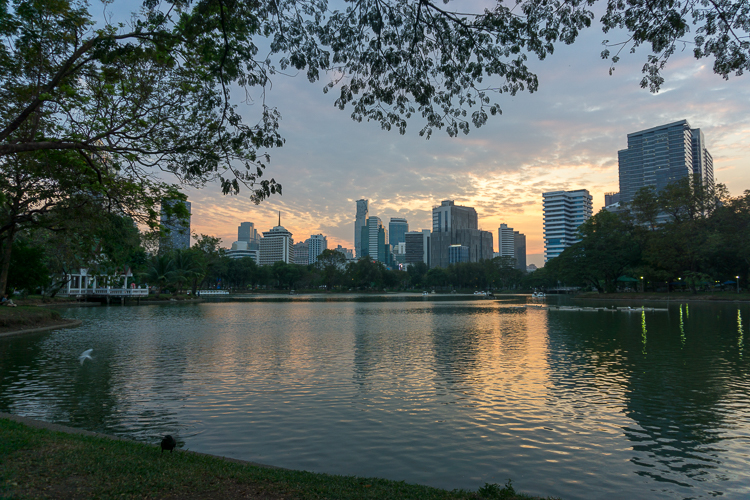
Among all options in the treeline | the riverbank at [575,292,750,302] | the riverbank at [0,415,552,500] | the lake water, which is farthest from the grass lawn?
the riverbank at [575,292,750,302]

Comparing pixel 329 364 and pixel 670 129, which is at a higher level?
pixel 670 129

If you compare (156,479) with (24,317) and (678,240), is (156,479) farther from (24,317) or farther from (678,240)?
(678,240)

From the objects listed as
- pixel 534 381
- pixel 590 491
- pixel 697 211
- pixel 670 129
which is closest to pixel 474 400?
pixel 534 381

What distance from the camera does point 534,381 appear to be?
13.7m

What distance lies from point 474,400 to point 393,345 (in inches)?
409

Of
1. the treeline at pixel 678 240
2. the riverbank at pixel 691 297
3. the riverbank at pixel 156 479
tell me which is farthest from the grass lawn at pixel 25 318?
the riverbank at pixel 691 297

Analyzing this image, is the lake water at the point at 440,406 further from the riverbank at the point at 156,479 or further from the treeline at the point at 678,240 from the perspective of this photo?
the treeline at the point at 678,240

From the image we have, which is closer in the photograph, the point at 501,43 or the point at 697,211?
the point at 501,43

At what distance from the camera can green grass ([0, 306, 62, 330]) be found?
25.5m

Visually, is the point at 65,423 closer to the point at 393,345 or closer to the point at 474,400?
the point at 474,400

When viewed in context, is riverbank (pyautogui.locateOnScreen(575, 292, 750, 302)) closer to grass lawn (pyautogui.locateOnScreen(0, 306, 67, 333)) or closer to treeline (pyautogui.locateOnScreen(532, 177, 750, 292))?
treeline (pyautogui.locateOnScreen(532, 177, 750, 292))

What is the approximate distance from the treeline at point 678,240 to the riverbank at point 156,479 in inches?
2724

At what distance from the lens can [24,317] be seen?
27.3 metres

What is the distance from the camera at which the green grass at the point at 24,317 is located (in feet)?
83.8
